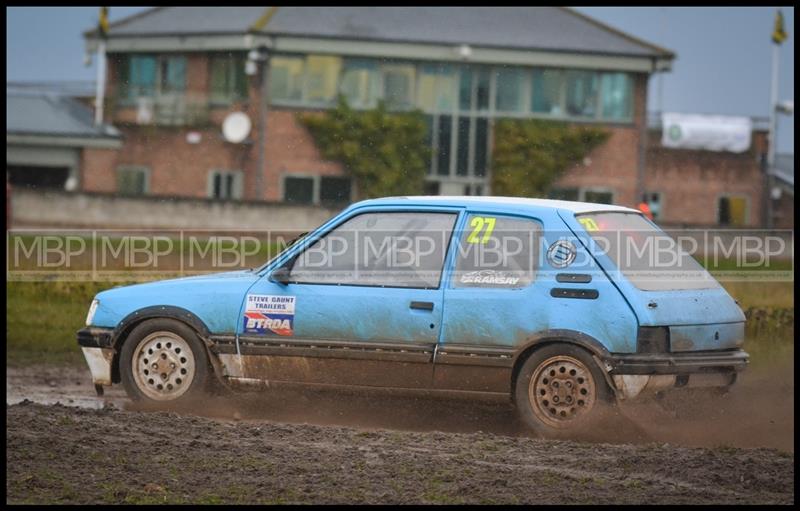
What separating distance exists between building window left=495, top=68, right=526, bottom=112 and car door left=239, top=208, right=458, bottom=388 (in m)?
35.8

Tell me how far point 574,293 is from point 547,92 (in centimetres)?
3652

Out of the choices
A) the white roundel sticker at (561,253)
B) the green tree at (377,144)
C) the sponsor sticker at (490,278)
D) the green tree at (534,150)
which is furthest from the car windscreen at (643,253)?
the green tree at (377,144)

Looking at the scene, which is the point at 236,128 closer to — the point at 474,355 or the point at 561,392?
the point at 474,355

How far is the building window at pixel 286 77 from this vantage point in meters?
44.1

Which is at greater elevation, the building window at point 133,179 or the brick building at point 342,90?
the brick building at point 342,90

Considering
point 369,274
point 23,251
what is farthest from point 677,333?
point 23,251

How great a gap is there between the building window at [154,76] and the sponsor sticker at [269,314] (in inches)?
1437

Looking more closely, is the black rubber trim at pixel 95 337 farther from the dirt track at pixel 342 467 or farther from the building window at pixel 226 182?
the building window at pixel 226 182

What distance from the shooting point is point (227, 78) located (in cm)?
4509

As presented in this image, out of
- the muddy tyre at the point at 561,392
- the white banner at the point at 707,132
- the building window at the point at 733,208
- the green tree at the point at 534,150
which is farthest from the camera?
the building window at the point at 733,208

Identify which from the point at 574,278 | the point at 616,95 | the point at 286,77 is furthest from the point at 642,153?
the point at 574,278

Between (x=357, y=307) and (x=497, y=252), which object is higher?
(x=497, y=252)

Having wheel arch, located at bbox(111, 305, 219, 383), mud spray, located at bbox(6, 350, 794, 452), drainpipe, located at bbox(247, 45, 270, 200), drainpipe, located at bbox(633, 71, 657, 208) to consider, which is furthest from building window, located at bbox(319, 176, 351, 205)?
wheel arch, located at bbox(111, 305, 219, 383)

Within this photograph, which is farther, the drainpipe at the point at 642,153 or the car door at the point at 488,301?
the drainpipe at the point at 642,153
